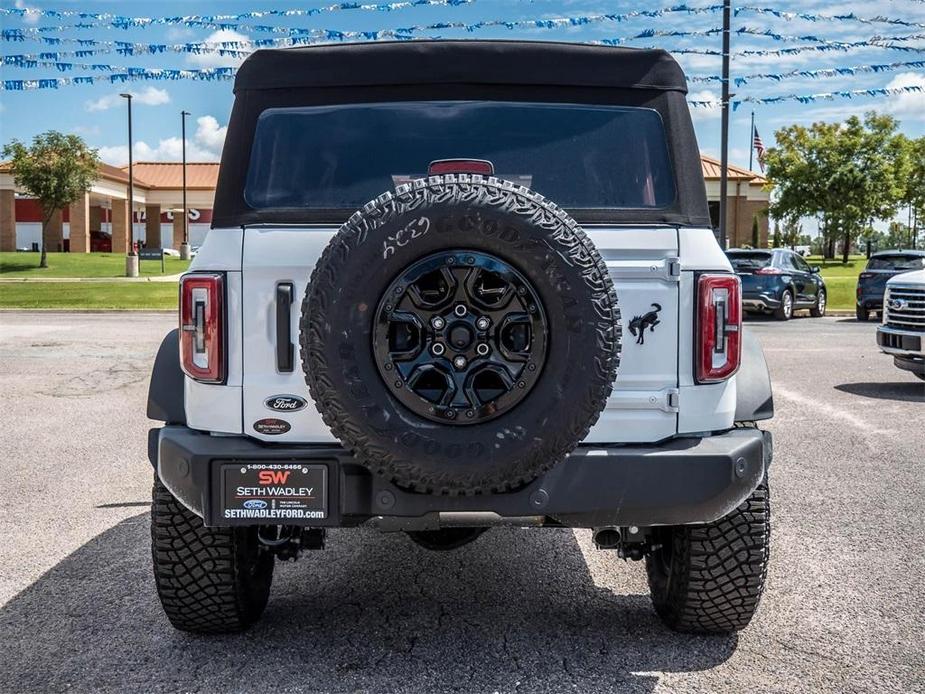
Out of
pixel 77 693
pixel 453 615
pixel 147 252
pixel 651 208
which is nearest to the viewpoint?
pixel 77 693

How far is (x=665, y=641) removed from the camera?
3.66 m

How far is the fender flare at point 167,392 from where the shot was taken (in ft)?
11.6

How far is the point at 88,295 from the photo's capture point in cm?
2745

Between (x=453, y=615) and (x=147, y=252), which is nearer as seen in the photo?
(x=453, y=615)

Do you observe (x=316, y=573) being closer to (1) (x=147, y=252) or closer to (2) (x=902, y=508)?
(2) (x=902, y=508)

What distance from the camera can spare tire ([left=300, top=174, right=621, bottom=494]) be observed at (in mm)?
2873

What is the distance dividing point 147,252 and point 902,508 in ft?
116

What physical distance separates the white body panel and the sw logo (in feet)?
0.56

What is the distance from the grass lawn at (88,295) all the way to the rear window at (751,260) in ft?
42.6

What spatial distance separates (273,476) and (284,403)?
0.87 feet

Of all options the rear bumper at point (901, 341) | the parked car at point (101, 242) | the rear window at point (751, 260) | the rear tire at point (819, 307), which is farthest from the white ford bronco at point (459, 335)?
the parked car at point (101, 242)

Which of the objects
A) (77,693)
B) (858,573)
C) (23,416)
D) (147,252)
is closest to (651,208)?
(858,573)

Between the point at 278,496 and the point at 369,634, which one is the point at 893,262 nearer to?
the point at 369,634

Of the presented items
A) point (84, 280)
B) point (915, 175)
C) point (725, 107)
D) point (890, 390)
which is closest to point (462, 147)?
point (890, 390)
